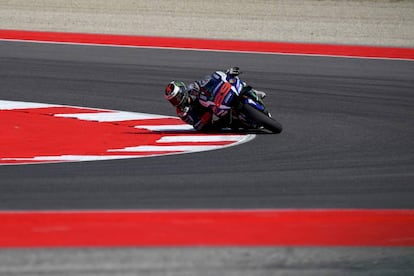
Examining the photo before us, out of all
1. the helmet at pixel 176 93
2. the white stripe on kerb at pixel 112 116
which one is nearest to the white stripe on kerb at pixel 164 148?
the helmet at pixel 176 93

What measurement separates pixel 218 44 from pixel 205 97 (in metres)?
9.15

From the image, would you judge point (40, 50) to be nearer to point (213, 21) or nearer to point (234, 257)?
point (213, 21)

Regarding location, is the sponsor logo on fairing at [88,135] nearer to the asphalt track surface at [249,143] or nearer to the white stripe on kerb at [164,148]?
the white stripe on kerb at [164,148]

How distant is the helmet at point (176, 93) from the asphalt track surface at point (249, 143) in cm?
109

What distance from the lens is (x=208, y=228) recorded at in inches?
303

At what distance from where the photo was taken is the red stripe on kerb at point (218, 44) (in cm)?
2106

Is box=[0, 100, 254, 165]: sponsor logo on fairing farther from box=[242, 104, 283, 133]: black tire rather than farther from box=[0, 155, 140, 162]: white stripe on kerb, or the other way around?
box=[242, 104, 283, 133]: black tire

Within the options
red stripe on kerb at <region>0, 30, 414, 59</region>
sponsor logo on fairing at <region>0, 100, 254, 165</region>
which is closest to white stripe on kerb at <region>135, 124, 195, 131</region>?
sponsor logo on fairing at <region>0, 100, 254, 165</region>

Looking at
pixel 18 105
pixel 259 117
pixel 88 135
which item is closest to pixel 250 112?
pixel 259 117

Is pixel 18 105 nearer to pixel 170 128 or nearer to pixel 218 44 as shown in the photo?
pixel 170 128

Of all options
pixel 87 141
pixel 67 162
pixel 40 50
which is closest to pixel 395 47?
pixel 40 50

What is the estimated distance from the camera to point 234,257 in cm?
681

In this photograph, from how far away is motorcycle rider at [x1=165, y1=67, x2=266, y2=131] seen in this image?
12.6 metres

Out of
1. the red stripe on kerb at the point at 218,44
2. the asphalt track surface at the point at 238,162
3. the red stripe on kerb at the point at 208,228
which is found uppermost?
the red stripe on kerb at the point at 218,44
